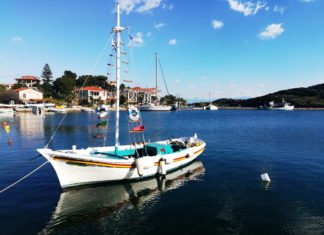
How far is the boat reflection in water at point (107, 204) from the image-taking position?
11391 millimetres

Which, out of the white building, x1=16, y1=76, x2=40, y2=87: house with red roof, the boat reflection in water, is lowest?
the boat reflection in water

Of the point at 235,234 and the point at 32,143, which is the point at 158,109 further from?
the point at 235,234

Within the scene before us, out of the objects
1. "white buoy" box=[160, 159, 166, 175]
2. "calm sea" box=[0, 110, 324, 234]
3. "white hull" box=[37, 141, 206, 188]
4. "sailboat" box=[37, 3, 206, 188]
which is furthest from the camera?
"white buoy" box=[160, 159, 166, 175]

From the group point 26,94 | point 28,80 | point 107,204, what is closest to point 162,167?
point 107,204

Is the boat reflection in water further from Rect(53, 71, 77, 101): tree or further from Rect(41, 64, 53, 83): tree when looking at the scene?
Rect(41, 64, 53, 83): tree

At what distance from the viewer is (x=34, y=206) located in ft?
43.7

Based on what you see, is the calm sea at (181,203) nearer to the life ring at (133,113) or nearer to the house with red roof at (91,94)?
the life ring at (133,113)

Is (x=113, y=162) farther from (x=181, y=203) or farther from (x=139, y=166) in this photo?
(x=181, y=203)

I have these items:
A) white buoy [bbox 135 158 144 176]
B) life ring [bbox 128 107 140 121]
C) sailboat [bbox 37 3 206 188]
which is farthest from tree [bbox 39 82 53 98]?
white buoy [bbox 135 158 144 176]

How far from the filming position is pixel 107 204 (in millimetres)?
13688

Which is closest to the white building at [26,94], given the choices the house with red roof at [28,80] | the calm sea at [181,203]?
the house with red roof at [28,80]

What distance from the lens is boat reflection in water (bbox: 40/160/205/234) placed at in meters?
11.4

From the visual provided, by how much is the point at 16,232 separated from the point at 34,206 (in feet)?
9.49

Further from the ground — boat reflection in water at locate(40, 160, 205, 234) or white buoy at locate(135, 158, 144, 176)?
white buoy at locate(135, 158, 144, 176)
